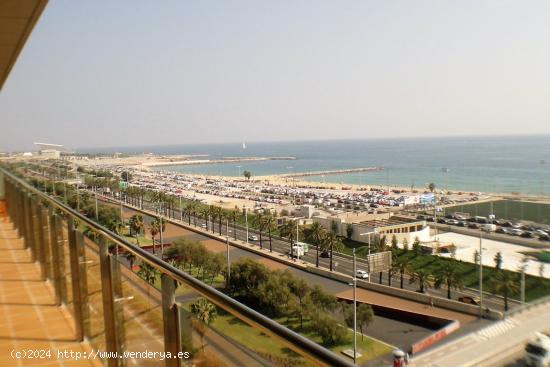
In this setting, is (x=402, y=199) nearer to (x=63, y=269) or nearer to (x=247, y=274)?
(x=247, y=274)

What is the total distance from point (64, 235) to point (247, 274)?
559 inches

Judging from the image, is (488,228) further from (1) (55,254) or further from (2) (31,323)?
(2) (31,323)

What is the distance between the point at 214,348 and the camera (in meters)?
1.20

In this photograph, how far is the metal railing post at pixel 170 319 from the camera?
4.64 ft

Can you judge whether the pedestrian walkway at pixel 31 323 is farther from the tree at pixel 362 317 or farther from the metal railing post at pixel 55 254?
the tree at pixel 362 317

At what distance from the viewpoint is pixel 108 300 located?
212 cm

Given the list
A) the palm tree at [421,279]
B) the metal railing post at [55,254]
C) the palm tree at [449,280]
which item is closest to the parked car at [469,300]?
the palm tree at [449,280]

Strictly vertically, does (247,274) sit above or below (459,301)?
above

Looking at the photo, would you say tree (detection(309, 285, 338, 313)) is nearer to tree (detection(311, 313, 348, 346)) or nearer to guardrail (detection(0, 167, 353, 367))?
tree (detection(311, 313, 348, 346))

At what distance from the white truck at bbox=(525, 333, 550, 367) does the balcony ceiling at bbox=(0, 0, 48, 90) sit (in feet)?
27.1

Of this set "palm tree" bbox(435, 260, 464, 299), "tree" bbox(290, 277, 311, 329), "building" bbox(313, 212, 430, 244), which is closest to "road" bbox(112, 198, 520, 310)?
"palm tree" bbox(435, 260, 464, 299)

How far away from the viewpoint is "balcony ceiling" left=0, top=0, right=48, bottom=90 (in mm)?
1796

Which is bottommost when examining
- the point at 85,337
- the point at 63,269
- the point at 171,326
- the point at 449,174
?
the point at 449,174

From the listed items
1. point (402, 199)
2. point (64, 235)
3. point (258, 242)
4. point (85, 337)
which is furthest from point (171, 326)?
point (402, 199)
